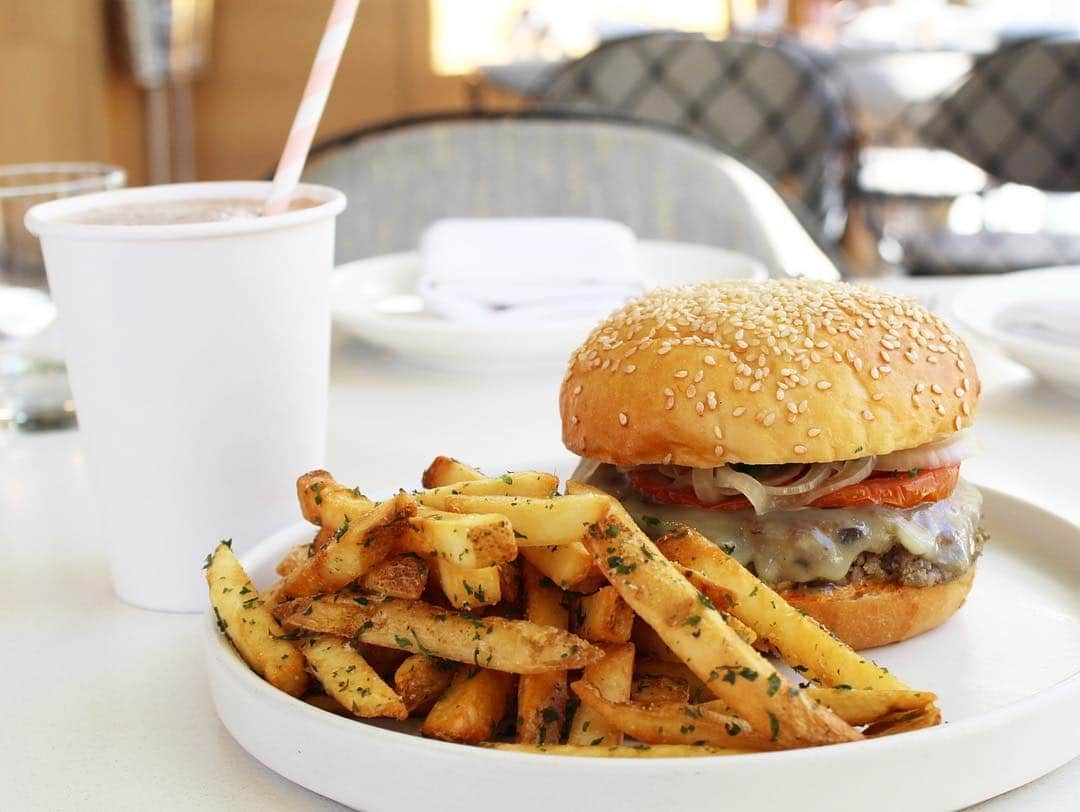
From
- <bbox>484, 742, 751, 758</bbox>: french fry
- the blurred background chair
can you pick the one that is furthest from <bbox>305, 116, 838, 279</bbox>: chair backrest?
<bbox>484, 742, 751, 758</bbox>: french fry

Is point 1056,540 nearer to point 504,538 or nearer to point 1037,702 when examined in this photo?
point 1037,702

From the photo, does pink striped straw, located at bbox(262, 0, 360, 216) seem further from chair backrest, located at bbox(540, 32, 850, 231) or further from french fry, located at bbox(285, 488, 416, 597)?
chair backrest, located at bbox(540, 32, 850, 231)

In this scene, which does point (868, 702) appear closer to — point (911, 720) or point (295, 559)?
point (911, 720)

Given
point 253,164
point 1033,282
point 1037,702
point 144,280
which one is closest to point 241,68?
point 253,164

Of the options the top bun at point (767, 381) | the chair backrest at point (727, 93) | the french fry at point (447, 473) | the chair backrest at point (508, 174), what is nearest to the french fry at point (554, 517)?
the french fry at point (447, 473)

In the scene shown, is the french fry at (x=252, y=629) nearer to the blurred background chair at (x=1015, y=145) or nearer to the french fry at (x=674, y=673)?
the french fry at (x=674, y=673)
